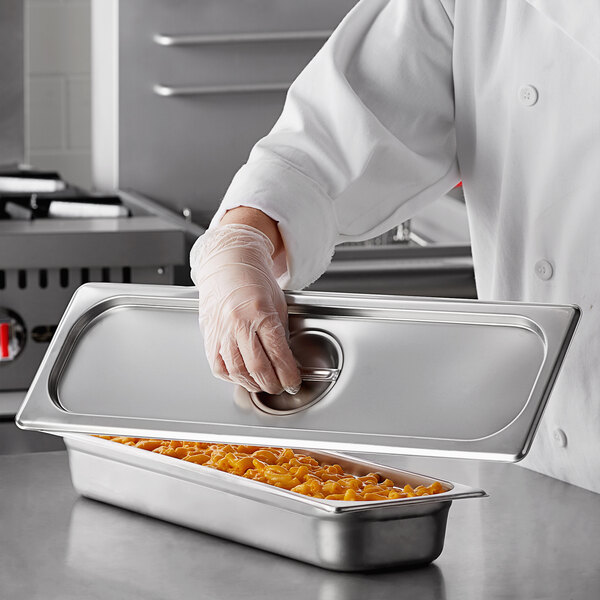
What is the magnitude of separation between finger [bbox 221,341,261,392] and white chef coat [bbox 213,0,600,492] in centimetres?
26

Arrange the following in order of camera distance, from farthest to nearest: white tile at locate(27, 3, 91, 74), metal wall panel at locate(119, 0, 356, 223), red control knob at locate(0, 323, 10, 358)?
1. white tile at locate(27, 3, 91, 74)
2. metal wall panel at locate(119, 0, 356, 223)
3. red control knob at locate(0, 323, 10, 358)

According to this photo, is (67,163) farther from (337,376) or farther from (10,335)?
(337,376)

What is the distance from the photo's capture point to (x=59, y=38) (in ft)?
11.1

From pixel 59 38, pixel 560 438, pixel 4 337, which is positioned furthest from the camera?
pixel 59 38

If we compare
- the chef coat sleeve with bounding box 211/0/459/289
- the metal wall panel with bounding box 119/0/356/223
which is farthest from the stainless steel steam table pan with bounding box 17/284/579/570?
the metal wall panel with bounding box 119/0/356/223

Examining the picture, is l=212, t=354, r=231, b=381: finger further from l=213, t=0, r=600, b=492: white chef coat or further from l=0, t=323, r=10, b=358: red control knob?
l=0, t=323, r=10, b=358: red control knob

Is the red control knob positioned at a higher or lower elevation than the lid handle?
lower

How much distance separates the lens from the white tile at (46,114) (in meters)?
3.39

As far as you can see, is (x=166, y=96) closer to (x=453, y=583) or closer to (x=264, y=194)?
(x=264, y=194)

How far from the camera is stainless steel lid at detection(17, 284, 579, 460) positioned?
0.88 metres

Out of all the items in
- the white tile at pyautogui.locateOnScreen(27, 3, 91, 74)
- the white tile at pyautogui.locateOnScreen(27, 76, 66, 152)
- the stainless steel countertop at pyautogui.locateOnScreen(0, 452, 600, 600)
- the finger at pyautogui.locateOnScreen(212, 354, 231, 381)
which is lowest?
the stainless steel countertop at pyautogui.locateOnScreen(0, 452, 600, 600)

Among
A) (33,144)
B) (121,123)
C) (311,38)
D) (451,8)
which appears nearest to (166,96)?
(121,123)

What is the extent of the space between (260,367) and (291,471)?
0.40ft

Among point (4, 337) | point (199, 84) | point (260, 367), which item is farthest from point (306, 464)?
point (199, 84)
